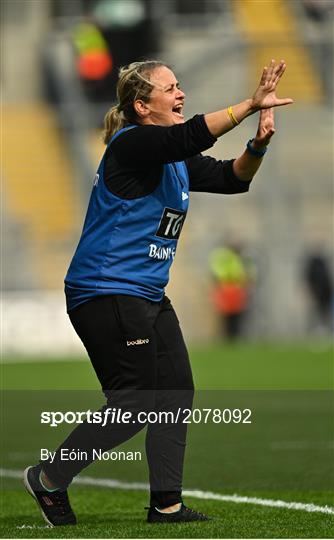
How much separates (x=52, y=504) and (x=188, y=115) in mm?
22141

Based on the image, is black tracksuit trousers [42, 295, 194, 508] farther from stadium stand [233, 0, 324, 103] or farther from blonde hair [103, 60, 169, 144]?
stadium stand [233, 0, 324, 103]

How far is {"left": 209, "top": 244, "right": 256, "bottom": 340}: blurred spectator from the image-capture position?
26641mm

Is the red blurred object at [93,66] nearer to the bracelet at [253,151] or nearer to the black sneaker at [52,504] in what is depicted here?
the bracelet at [253,151]

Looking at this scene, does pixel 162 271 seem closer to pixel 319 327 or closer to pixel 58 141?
pixel 319 327

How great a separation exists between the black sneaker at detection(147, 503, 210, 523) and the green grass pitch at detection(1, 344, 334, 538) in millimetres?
82

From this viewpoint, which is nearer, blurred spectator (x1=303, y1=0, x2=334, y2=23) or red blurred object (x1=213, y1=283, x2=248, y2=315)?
red blurred object (x1=213, y1=283, x2=248, y2=315)

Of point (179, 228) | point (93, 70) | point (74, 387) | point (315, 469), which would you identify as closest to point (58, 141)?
point (93, 70)

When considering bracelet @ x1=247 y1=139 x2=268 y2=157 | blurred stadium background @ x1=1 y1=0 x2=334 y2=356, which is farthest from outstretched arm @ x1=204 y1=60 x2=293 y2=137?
blurred stadium background @ x1=1 y1=0 x2=334 y2=356

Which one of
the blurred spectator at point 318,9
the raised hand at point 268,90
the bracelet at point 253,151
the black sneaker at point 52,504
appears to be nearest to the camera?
the raised hand at point 268,90

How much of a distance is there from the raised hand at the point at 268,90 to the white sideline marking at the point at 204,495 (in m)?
2.03

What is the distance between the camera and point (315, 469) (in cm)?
912

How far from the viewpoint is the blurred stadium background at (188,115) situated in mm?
27094

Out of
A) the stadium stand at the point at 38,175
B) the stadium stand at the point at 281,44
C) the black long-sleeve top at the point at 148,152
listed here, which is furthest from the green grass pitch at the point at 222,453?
the stadium stand at the point at 281,44

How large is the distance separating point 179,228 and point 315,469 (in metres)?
2.84
